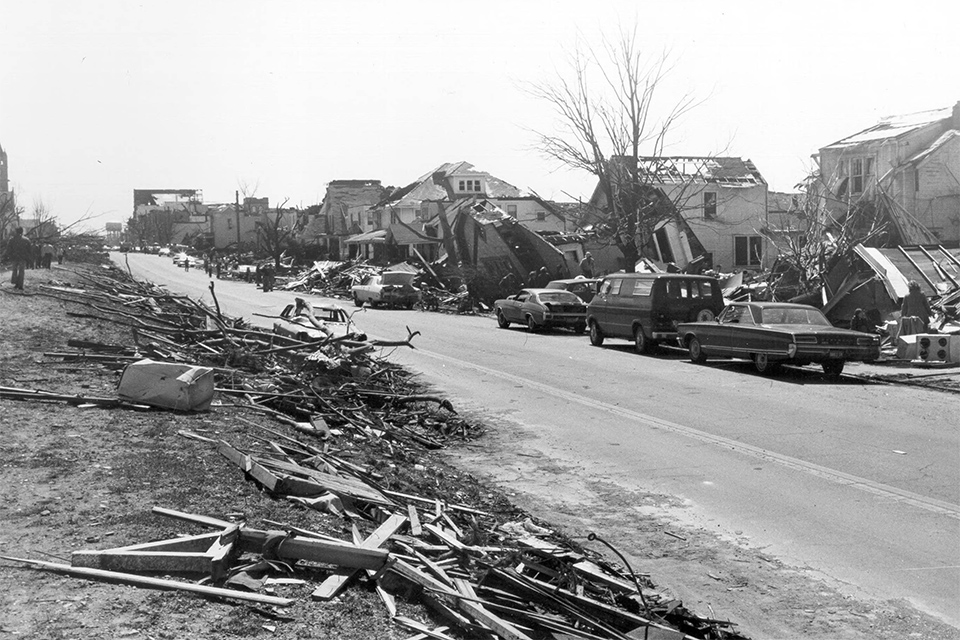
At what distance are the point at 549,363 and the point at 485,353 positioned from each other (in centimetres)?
249

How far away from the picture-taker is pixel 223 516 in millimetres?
6891

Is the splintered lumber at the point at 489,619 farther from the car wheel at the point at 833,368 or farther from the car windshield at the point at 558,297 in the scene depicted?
the car windshield at the point at 558,297

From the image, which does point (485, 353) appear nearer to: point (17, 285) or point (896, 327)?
point (896, 327)

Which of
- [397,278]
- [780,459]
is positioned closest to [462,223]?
[397,278]

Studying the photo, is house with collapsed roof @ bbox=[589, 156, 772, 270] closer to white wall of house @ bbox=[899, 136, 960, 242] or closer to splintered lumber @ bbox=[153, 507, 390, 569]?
white wall of house @ bbox=[899, 136, 960, 242]

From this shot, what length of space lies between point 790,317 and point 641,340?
14.7 feet

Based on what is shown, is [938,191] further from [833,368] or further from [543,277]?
[833,368]

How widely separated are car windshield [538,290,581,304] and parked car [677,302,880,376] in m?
9.02

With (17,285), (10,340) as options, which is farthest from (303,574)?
(17,285)

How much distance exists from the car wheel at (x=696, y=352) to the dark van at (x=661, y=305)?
158 cm

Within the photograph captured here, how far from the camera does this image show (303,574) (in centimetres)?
584

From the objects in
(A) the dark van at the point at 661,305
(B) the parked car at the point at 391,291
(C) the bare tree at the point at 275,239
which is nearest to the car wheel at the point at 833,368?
(A) the dark van at the point at 661,305

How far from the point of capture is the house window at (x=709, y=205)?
4897 centimetres

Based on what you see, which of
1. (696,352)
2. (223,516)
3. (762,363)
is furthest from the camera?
(696,352)
